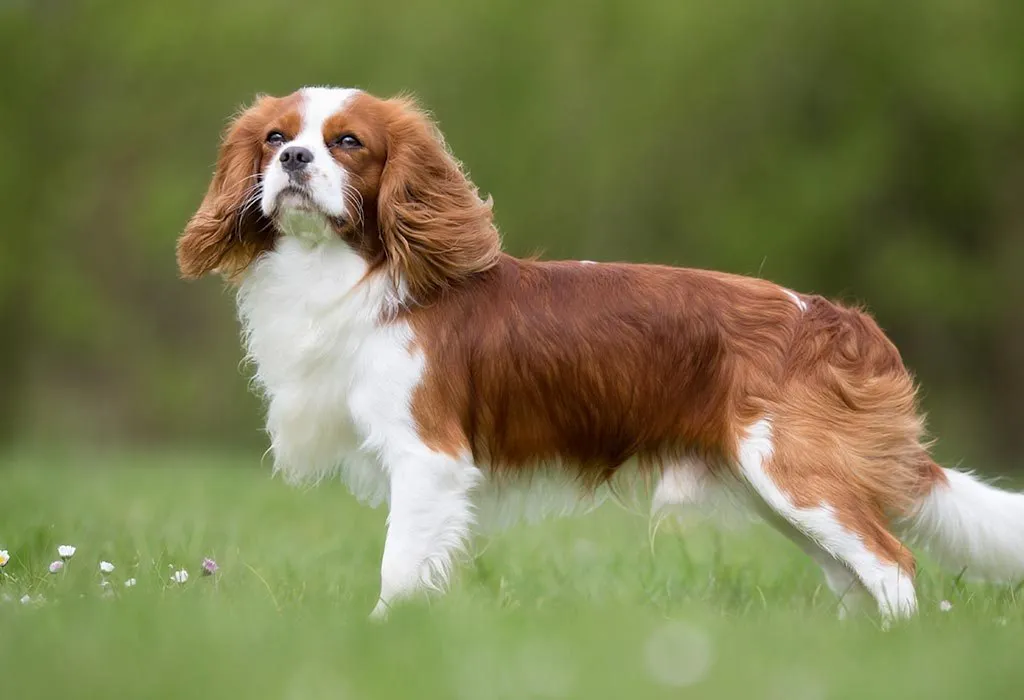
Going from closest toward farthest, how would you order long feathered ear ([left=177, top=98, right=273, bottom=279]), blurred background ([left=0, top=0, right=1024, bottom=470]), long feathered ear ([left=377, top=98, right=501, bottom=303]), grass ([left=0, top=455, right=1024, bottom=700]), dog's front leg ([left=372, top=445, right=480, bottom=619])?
grass ([left=0, top=455, right=1024, bottom=700]) < dog's front leg ([left=372, top=445, right=480, bottom=619]) < long feathered ear ([left=377, top=98, right=501, bottom=303]) < long feathered ear ([left=177, top=98, right=273, bottom=279]) < blurred background ([left=0, top=0, right=1024, bottom=470])

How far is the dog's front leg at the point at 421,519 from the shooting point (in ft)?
15.1

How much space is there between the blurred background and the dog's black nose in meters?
11.2

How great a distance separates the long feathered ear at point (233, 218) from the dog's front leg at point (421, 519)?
107cm

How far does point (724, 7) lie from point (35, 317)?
10.1m

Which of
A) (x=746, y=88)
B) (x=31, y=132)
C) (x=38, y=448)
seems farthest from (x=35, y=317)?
(x=746, y=88)

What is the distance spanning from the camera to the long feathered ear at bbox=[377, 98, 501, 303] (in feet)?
15.7

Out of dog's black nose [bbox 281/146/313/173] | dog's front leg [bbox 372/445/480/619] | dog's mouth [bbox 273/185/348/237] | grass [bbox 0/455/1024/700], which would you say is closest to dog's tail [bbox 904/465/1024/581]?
grass [bbox 0/455/1024/700]

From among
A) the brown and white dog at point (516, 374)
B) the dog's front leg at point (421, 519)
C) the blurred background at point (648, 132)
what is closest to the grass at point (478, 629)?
the dog's front leg at point (421, 519)

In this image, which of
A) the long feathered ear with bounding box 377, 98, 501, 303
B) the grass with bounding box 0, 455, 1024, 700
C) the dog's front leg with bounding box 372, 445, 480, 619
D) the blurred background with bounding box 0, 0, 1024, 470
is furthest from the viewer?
the blurred background with bounding box 0, 0, 1024, 470

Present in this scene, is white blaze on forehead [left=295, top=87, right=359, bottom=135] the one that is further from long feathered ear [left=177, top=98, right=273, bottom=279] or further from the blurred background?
the blurred background

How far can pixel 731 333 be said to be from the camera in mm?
4746

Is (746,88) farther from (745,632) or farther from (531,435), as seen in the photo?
(745,632)

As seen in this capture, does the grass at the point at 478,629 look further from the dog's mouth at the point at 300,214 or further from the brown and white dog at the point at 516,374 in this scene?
the dog's mouth at the point at 300,214

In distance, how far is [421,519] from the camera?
4629 mm
